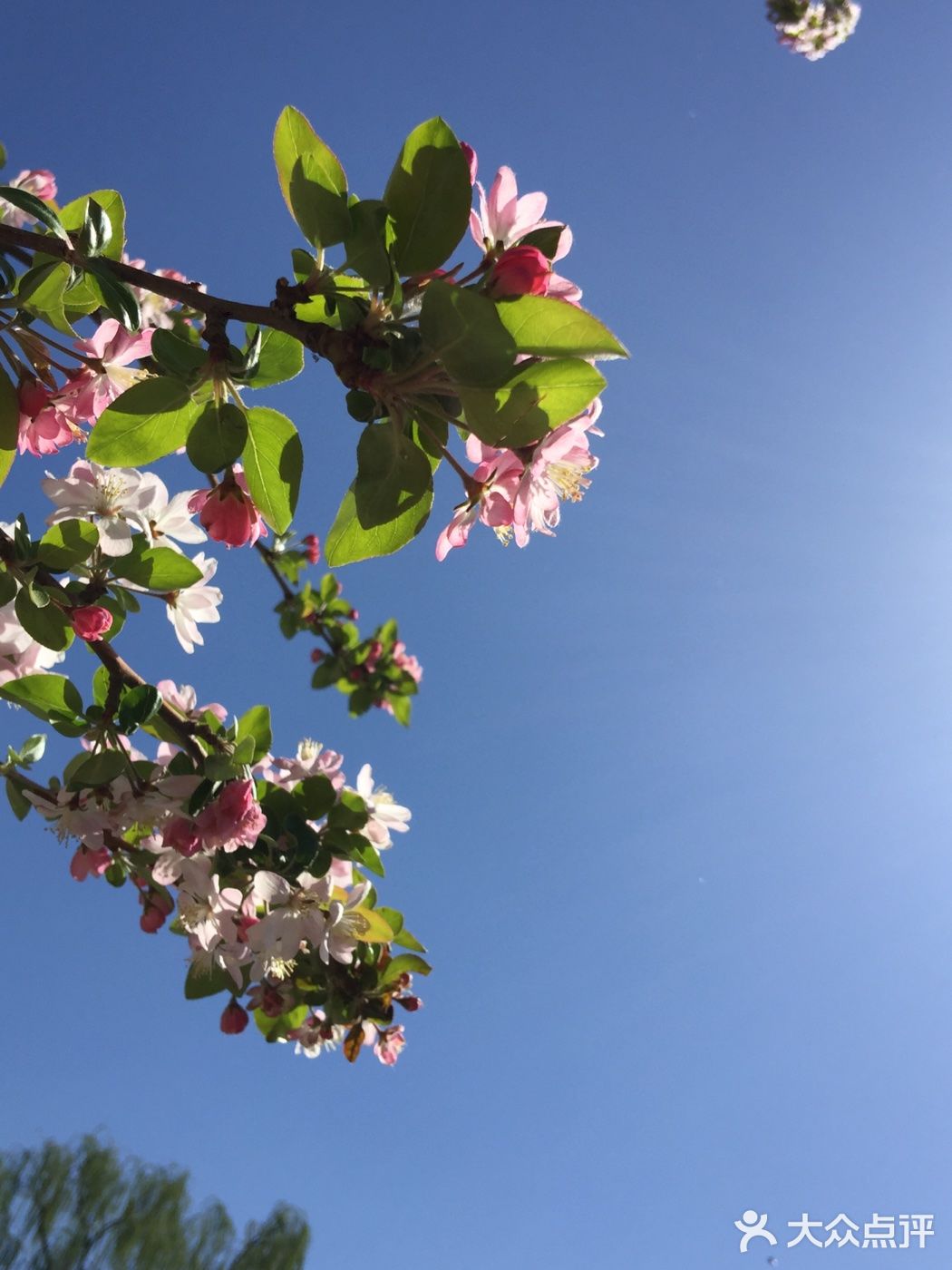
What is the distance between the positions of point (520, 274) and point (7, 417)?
2.24 feet

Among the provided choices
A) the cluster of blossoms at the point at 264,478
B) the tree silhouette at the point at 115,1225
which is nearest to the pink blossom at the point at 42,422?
the cluster of blossoms at the point at 264,478

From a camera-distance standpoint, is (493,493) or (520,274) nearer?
(520,274)

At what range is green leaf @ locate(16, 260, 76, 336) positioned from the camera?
Result: 1079 mm

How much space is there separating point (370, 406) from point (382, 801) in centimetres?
96

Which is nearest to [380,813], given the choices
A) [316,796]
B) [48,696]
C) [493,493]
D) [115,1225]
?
[316,796]

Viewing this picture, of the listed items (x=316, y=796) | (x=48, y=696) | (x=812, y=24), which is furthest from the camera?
(x=812, y=24)

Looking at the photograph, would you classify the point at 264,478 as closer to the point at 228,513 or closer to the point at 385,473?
the point at 228,513

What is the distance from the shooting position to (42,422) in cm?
122

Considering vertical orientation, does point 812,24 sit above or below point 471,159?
above

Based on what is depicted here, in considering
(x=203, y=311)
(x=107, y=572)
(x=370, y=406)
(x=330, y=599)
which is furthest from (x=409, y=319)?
(x=330, y=599)

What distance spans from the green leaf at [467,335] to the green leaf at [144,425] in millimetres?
323

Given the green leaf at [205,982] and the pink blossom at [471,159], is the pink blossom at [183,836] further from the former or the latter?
the pink blossom at [471,159]

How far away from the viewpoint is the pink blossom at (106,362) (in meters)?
1.21

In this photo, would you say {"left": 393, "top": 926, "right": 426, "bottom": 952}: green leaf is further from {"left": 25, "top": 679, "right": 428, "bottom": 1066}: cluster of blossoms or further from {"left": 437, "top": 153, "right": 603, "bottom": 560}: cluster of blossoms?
{"left": 437, "top": 153, "right": 603, "bottom": 560}: cluster of blossoms
